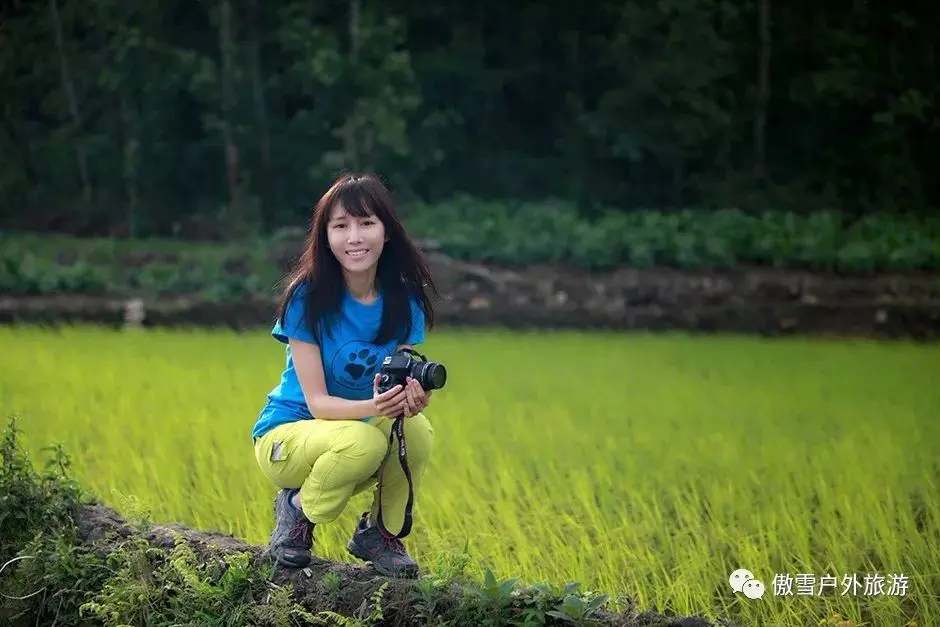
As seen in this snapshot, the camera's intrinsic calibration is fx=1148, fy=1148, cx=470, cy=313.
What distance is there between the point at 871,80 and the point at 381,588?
579cm

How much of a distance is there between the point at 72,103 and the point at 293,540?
520 centimetres

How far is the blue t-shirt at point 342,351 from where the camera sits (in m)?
1.85

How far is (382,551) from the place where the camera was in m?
1.90

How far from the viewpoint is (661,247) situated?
6.68 m

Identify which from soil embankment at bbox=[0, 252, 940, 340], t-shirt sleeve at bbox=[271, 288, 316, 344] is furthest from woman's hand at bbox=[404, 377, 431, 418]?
soil embankment at bbox=[0, 252, 940, 340]

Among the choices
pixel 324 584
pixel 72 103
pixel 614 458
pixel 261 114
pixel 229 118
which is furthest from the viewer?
pixel 261 114

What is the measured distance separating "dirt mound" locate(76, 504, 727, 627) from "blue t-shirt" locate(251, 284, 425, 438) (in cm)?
24

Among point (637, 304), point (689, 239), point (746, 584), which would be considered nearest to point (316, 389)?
point (746, 584)

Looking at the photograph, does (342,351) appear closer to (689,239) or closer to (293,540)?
(293,540)

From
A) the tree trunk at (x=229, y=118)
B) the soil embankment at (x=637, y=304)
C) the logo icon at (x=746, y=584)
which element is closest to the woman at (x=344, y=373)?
the logo icon at (x=746, y=584)

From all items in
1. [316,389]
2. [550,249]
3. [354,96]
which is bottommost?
[550,249]

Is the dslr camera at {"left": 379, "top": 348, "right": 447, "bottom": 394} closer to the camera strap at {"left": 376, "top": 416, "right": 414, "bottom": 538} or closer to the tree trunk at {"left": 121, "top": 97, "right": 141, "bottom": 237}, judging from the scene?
the camera strap at {"left": 376, "top": 416, "right": 414, "bottom": 538}

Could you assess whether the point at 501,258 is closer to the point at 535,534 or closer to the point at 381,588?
the point at 535,534

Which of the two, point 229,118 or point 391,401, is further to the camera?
point 229,118
